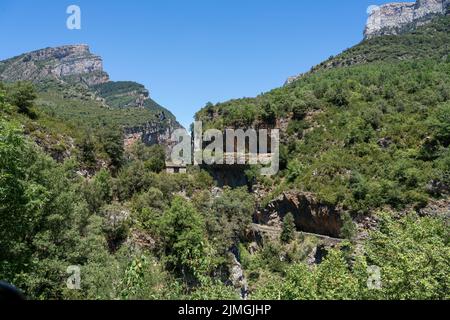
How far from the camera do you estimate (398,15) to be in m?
154

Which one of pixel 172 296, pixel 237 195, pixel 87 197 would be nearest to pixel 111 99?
pixel 237 195

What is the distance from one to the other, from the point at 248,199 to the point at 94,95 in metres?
107

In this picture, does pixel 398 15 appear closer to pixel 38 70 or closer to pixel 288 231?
pixel 288 231

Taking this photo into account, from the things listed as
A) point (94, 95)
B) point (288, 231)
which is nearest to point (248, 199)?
point (288, 231)

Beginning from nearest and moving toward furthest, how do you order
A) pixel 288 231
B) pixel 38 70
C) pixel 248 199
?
pixel 288 231
pixel 248 199
pixel 38 70

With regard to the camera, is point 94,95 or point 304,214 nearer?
point 304,214

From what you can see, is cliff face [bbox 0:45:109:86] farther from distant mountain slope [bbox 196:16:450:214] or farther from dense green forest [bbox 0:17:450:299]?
dense green forest [bbox 0:17:450:299]

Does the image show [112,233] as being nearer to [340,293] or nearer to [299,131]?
[340,293]

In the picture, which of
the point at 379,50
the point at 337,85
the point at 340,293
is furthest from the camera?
the point at 379,50

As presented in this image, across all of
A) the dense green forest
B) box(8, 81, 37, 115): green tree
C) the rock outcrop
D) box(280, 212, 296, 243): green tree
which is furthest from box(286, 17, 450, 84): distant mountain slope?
box(8, 81, 37, 115): green tree

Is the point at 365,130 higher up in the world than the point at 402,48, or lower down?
lower down

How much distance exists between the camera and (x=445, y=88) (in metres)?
49.1

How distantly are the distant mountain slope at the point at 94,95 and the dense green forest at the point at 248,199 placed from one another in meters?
45.2
